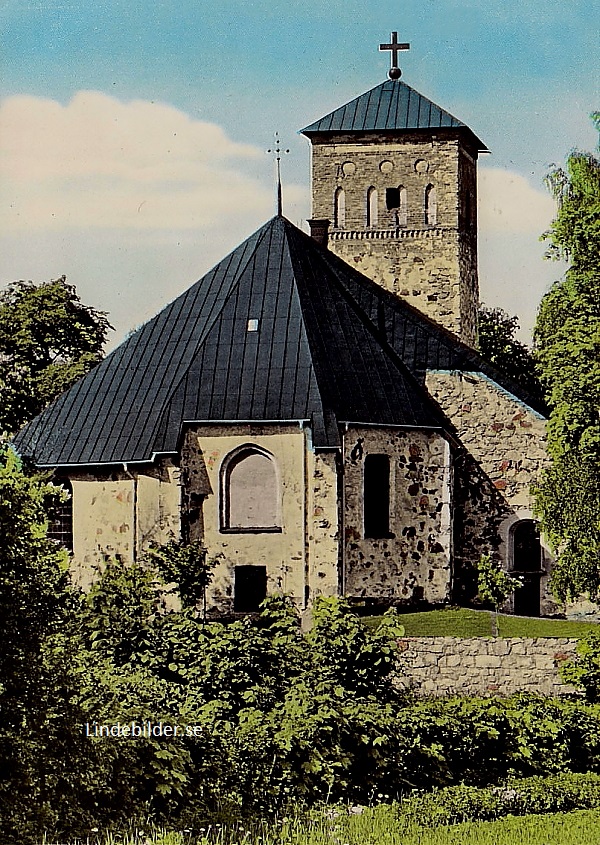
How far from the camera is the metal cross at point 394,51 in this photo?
4122 cm

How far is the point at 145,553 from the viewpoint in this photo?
31.7 m

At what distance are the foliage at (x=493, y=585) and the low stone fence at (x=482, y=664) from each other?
788cm

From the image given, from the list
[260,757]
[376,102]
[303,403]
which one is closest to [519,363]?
[376,102]

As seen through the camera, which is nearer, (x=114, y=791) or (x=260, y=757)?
(x=114, y=791)

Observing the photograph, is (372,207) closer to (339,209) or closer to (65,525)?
(339,209)

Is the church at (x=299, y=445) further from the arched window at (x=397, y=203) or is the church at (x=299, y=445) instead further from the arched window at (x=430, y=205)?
the arched window at (x=430, y=205)

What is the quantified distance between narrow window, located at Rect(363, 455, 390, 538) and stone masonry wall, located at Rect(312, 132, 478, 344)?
8.64 meters

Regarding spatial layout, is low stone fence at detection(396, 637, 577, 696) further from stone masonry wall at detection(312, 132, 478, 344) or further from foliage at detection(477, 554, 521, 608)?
stone masonry wall at detection(312, 132, 478, 344)

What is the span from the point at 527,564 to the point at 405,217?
11.1 metres

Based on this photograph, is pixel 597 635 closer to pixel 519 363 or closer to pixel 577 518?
pixel 577 518

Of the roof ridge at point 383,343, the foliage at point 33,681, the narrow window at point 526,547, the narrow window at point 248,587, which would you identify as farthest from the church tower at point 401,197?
the foliage at point 33,681

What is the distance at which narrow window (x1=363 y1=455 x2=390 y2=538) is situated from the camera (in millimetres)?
32219

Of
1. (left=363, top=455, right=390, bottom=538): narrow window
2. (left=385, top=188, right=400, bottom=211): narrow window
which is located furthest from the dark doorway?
(left=385, top=188, right=400, bottom=211): narrow window

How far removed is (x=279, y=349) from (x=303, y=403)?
175 cm
